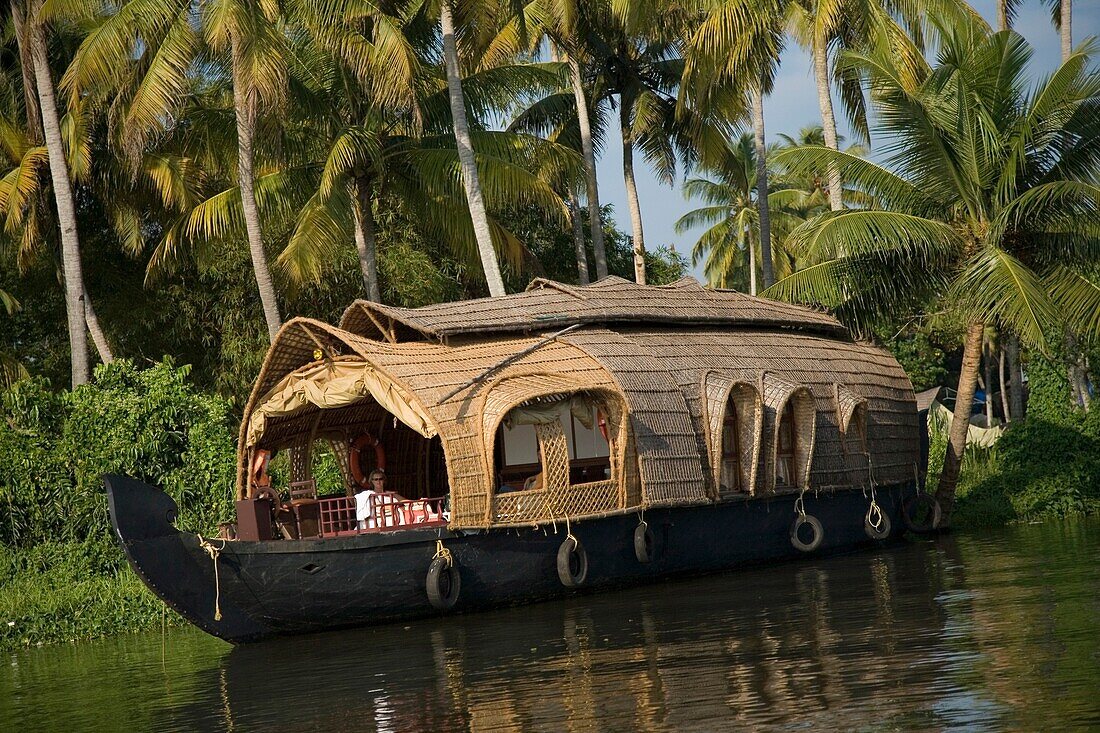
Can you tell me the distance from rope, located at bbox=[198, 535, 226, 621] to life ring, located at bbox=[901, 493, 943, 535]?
335 inches

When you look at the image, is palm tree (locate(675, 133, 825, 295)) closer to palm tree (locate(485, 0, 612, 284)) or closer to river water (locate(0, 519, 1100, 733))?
palm tree (locate(485, 0, 612, 284))

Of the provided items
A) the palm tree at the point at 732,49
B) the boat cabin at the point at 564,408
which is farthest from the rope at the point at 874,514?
the palm tree at the point at 732,49

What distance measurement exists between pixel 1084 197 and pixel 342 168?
8.70 metres

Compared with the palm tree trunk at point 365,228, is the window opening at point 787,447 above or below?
below

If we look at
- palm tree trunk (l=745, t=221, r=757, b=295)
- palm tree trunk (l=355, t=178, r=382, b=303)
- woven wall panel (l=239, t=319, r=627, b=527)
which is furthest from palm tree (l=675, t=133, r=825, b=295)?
woven wall panel (l=239, t=319, r=627, b=527)

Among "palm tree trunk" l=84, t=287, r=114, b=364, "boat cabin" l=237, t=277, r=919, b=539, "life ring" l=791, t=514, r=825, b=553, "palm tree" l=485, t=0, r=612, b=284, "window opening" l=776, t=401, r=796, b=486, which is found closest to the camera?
"boat cabin" l=237, t=277, r=919, b=539

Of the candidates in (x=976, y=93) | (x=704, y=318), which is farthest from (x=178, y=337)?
(x=976, y=93)

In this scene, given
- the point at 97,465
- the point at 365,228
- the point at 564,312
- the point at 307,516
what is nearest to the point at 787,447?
the point at 564,312

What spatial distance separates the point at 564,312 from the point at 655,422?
1510mm

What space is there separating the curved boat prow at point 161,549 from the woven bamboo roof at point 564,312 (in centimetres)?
291

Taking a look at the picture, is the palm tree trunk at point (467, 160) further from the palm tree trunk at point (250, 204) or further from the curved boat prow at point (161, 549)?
the curved boat prow at point (161, 549)

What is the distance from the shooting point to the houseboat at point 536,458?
35.0 feet

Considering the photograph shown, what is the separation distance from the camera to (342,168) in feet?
54.3

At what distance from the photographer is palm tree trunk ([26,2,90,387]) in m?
17.0
